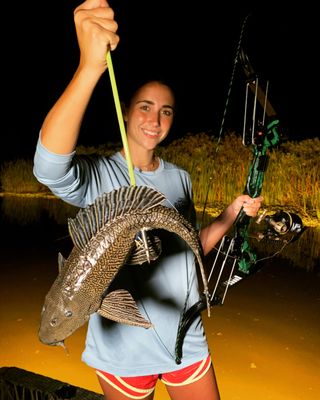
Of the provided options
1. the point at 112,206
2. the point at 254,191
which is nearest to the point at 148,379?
the point at 112,206

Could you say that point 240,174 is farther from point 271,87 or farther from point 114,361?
point 114,361

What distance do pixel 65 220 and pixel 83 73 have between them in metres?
9.55

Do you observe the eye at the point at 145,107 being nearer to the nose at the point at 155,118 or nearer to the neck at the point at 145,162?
the nose at the point at 155,118

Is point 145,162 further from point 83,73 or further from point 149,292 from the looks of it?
point 83,73

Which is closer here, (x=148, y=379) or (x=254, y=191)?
(x=148, y=379)

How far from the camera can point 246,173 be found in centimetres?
1020

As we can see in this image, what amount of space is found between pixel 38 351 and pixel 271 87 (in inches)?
129

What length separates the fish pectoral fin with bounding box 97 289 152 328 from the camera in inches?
60.1

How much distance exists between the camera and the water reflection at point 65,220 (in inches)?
279

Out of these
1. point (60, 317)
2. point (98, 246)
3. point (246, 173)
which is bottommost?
point (246, 173)

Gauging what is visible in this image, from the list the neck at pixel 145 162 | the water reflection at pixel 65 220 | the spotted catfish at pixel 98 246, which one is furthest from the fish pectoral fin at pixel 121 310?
the water reflection at pixel 65 220

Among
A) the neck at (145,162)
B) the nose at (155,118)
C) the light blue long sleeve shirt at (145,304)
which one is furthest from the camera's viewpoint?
the neck at (145,162)

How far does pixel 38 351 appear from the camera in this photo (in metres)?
4.07

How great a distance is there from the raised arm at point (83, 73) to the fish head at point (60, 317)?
1.74 ft
